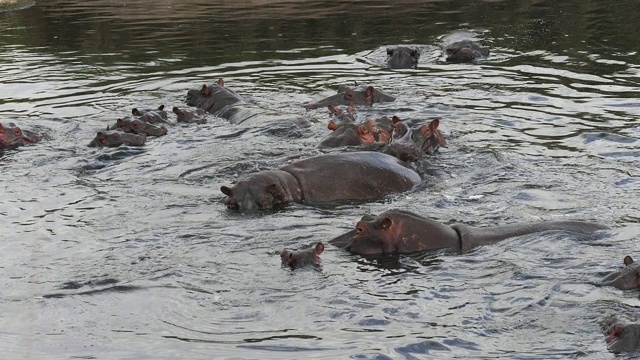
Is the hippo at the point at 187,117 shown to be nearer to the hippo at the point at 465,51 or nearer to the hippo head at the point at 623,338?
the hippo at the point at 465,51

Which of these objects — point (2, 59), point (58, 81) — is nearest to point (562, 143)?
point (58, 81)

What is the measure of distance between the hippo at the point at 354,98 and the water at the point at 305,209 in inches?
9.2

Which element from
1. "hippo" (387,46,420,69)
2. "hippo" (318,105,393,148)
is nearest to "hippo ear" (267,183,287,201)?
"hippo" (318,105,393,148)

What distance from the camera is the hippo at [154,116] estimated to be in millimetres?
12672

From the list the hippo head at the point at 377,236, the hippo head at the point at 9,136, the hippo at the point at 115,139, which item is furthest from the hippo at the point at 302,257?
the hippo head at the point at 9,136

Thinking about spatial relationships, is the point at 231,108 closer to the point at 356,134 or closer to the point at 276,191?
the point at 356,134

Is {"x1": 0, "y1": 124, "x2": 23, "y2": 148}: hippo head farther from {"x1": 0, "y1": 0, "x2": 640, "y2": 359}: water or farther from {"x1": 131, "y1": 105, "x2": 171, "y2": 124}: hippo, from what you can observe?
{"x1": 131, "y1": 105, "x2": 171, "y2": 124}: hippo

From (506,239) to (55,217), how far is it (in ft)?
12.3

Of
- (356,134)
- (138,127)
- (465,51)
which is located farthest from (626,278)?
(465,51)

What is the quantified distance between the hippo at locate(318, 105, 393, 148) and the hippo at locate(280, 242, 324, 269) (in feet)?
11.7

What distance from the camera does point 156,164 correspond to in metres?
11.1

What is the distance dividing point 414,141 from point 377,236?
292 cm

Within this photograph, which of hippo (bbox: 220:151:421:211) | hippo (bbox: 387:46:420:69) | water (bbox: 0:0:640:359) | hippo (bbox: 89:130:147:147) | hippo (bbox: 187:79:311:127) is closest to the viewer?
water (bbox: 0:0:640:359)

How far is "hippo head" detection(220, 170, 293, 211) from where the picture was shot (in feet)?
30.5
